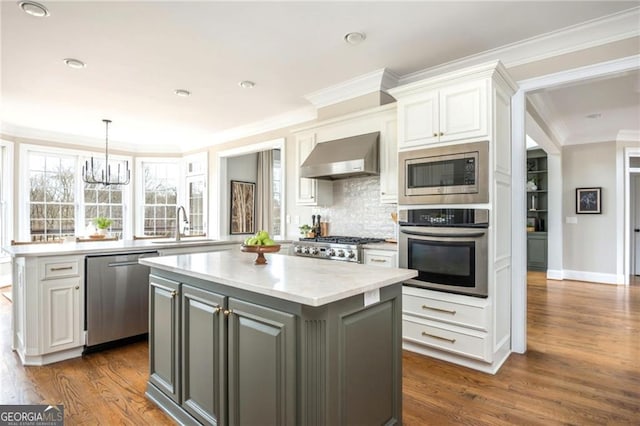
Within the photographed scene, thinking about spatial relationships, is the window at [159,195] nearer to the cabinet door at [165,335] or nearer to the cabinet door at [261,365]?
the cabinet door at [165,335]

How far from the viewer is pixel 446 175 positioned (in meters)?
2.85

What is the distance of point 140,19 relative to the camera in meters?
2.63

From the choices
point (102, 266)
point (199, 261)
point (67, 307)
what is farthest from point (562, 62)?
point (67, 307)

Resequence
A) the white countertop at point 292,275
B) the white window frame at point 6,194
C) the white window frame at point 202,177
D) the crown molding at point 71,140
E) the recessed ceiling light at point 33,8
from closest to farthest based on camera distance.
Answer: the white countertop at point 292,275 → the recessed ceiling light at point 33,8 → the white window frame at point 6,194 → the crown molding at point 71,140 → the white window frame at point 202,177

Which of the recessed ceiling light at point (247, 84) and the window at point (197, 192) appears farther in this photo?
the window at point (197, 192)

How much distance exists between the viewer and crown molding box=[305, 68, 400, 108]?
3651mm

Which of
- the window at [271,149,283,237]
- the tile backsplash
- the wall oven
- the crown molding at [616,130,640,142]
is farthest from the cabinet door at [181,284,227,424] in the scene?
the crown molding at [616,130,640,142]

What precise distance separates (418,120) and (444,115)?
0.23m

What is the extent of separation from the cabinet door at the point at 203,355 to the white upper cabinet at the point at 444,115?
214 cm

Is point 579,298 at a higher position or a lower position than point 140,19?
lower

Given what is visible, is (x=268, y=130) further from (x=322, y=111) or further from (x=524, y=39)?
(x=524, y=39)

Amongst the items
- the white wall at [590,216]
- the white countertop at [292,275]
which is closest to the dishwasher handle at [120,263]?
the white countertop at [292,275]

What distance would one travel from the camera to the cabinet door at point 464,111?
268 cm

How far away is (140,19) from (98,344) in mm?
2774
